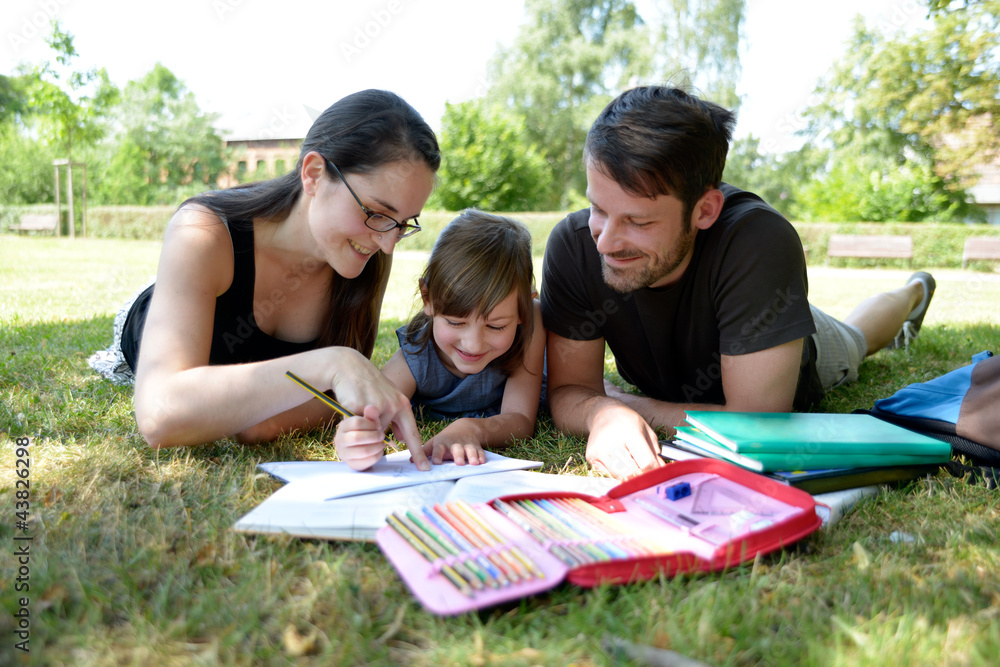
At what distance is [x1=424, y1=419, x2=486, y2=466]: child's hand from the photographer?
6.88ft

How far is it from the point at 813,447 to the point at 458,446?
1.04m

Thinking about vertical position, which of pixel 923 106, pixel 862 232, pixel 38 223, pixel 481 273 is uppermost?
pixel 923 106

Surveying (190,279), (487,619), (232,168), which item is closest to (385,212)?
(190,279)

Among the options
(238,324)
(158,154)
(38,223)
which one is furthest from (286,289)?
(158,154)

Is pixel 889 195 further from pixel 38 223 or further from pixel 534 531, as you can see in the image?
pixel 38 223

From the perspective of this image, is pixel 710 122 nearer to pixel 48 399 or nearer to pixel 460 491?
pixel 460 491

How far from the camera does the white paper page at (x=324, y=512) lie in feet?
5.11

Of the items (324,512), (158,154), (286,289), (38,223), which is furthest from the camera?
(158,154)

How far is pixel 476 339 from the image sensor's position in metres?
2.43

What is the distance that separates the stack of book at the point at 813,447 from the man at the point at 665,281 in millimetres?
171

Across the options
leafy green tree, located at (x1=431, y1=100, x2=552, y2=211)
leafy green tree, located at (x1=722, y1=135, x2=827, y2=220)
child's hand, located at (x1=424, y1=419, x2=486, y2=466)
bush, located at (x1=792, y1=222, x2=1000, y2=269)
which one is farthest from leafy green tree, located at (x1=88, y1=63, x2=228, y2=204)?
child's hand, located at (x1=424, y1=419, x2=486, y2=466)

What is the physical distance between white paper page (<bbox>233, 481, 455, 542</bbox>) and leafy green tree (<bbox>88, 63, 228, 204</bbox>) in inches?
1174

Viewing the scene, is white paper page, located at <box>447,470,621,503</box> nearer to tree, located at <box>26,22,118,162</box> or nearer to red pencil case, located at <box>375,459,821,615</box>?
red pencil case, located at <box>375,459,821,615</box>

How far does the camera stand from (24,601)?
49.9 inches
